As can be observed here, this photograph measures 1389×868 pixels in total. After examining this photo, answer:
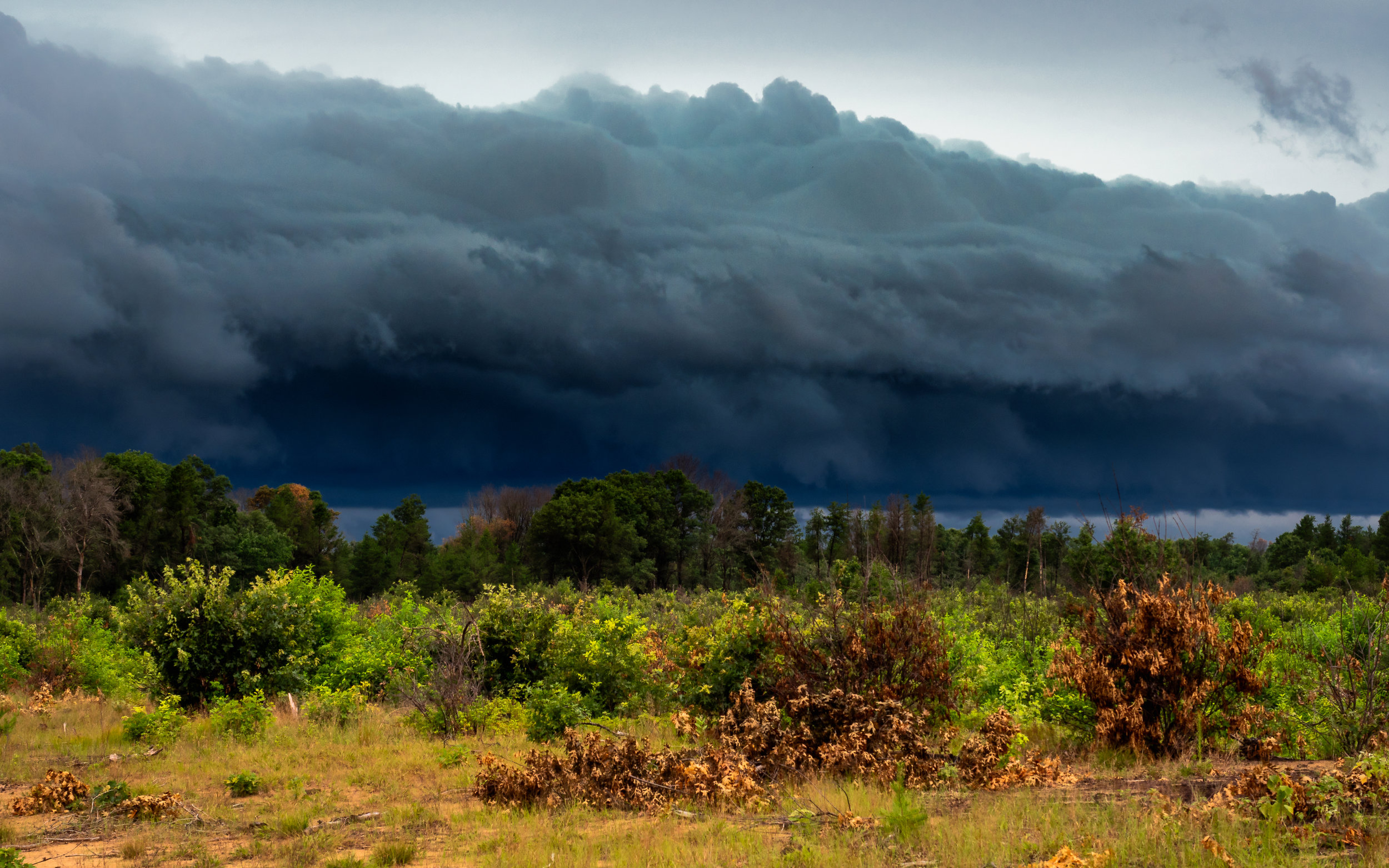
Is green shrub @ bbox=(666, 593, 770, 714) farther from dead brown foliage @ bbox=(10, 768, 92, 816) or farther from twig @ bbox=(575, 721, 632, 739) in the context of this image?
dead brown foliage @ bbox=(10, 768, 92, 816)

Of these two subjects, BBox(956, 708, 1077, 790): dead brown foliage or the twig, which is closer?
BBox(956, 708, 1077, 790): dead brown foliage

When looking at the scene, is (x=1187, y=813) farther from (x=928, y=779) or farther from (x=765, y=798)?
(x=765, y=798)

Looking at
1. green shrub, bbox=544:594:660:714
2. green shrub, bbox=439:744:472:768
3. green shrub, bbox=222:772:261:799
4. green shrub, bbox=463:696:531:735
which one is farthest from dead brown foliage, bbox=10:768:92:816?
green shrub, bbox=544:594:660:714

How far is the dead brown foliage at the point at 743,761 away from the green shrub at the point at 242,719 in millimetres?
6561

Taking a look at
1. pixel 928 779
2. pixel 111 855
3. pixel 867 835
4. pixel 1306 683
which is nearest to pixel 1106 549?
pixel 1306 683

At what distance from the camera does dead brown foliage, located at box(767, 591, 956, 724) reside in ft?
41.4

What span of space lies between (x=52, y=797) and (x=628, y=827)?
761cm

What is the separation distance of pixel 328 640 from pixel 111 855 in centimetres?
1195

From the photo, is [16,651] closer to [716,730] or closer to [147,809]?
[147,809]

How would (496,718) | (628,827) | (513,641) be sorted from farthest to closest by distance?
1. (513,641)
2. (496,718)
3. (628,827)

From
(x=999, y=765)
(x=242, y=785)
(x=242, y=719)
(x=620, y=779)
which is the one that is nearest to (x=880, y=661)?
(x=999, y=765)

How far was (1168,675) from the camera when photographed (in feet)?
40.7

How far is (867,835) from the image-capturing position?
8797 millimetres

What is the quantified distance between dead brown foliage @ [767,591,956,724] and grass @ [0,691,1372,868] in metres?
1.73
